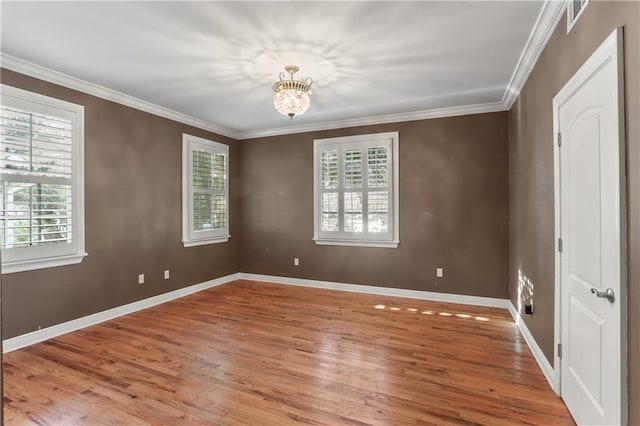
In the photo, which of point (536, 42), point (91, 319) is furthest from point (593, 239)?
point (91, 319)

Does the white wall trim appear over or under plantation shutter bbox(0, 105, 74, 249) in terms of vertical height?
under

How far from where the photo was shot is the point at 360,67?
318 centimetres

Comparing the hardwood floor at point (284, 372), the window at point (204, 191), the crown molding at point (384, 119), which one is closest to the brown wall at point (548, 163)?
the crown molding at point (384, 119)

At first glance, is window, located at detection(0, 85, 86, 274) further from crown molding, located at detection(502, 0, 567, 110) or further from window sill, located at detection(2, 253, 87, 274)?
crown molding, located at detection(502, 0, 567, 110)

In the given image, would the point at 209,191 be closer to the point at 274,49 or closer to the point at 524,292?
the point at 274,49

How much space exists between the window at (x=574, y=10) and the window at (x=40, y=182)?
4377 mm

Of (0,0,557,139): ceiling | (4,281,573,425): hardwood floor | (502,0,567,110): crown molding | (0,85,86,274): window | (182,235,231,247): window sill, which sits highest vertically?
(0,0,557,139): ceiling

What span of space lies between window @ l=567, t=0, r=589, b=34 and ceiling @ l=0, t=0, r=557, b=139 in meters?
0.25

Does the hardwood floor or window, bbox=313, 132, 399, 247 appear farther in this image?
window, bbox=313, 132, 399, 247

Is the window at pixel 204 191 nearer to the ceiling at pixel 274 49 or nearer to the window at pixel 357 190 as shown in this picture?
the ceiling at pixel 274 49

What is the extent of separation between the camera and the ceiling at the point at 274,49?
2.30m

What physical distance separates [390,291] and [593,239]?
3.28m

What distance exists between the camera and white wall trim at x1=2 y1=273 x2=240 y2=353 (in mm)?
3080

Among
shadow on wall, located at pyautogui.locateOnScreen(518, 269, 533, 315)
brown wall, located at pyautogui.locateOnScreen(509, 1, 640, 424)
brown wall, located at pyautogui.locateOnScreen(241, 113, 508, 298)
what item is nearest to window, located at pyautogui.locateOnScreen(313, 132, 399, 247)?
brown wall, located at pyautogui.locateOnScreen(241, 113, 508, 298)
